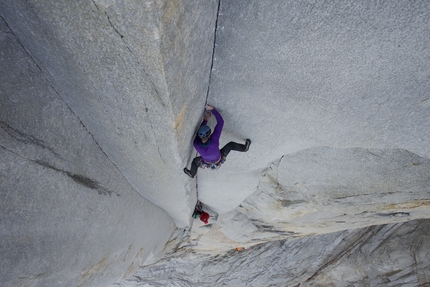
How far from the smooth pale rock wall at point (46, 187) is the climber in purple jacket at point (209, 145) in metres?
0.90

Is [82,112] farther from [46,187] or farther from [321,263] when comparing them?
[321,263]

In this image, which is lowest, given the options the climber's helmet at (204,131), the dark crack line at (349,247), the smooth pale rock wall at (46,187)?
the smooth pale rock wall at (46,187)

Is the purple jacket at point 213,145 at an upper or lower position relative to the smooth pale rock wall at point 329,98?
lower

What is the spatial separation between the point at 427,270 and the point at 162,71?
28.8 ft

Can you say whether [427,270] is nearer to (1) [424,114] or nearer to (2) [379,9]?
(1) [424,114]

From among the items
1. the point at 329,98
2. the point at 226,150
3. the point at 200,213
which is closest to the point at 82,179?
the point at 226,150

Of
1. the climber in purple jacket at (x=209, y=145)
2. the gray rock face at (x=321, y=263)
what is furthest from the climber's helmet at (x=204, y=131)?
the gray rock face at (x=321, y=263)

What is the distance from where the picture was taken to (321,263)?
8633 millimetres

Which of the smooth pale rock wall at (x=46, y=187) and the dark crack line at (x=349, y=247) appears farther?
the dark crack line at (x=349, y=247)

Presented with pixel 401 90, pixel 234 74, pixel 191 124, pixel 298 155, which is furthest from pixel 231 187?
pixel 401 90

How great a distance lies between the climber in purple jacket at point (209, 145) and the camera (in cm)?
220

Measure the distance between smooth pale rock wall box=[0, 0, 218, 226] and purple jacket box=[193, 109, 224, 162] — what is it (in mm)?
178

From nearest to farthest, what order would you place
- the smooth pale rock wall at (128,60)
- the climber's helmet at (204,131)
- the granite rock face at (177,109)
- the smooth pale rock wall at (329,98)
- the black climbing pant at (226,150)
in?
1. the smooth pale rock wall at (128,60)
2. the granite rock face at (177,109)
3. the smooth pale rock wall at (329,98)
4. the climber's helmet at (204,131)
5. the black climbing pant at (226,150)

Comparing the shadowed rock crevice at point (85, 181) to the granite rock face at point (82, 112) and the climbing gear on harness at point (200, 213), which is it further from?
the climbing gear on harness at point (200, 213)
